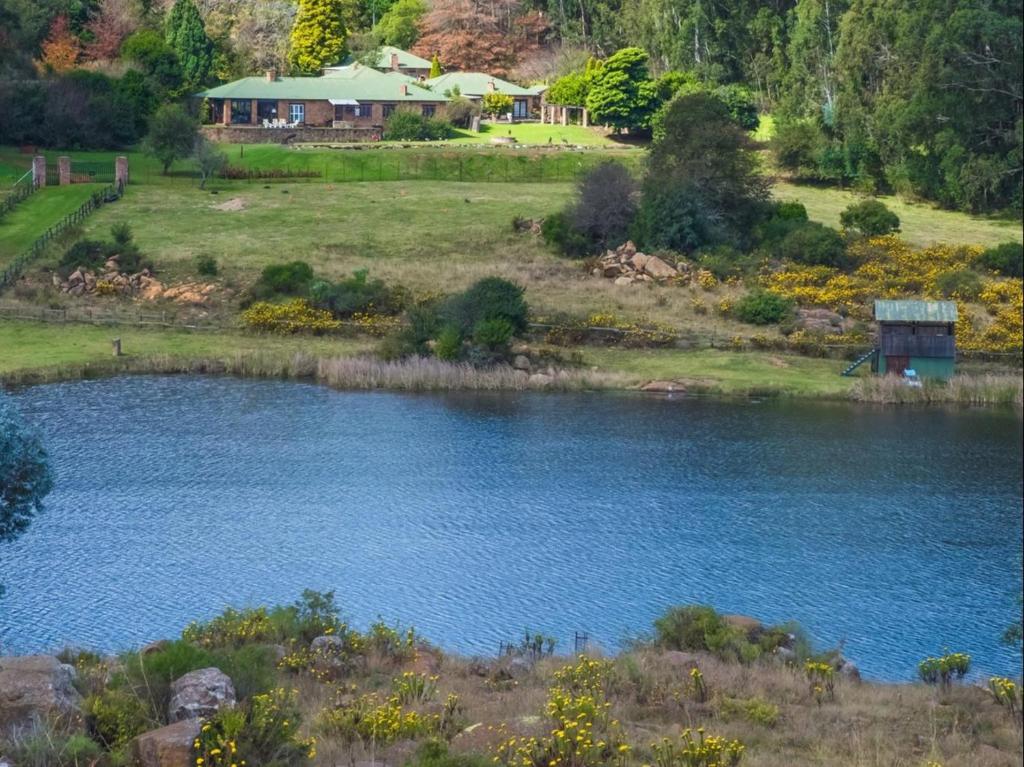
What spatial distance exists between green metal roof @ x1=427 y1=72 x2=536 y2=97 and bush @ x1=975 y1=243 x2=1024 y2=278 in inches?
2514

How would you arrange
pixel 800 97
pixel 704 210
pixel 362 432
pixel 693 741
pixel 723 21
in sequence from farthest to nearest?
pixel 723 21
pixel 800 97
pixel 704 210
pixel 362 432
pixel 693 741

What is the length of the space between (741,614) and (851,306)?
33.2m

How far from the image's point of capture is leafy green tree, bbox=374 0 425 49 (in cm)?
13625

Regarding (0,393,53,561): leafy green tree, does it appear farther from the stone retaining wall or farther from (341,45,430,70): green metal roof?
(341,45,430,70): green metal roof

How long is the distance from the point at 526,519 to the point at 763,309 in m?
26.9

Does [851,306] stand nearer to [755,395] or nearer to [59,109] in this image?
[755,395]

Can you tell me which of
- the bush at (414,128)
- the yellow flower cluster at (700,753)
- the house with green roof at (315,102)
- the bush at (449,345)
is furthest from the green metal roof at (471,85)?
the yellow flower cluster at (700,753)

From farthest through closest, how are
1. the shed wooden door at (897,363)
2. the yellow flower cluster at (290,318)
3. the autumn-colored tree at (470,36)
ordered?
1. the autumn-colored tree at (470,36)
2. the yellow flower cluster at (290,318)
3. the shed wooden door at (897,363)

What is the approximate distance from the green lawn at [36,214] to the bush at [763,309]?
3436cm

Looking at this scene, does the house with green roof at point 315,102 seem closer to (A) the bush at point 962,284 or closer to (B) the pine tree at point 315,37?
(B) the pine tree at point 315,37

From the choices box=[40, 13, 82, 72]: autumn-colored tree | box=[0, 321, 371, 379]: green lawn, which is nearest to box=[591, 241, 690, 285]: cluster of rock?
box=[0, 321, 371, 379]: green lawn

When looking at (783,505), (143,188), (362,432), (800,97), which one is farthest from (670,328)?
(800,97)

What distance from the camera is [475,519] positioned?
38.7 meters

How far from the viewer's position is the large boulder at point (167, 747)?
18.0 meters
